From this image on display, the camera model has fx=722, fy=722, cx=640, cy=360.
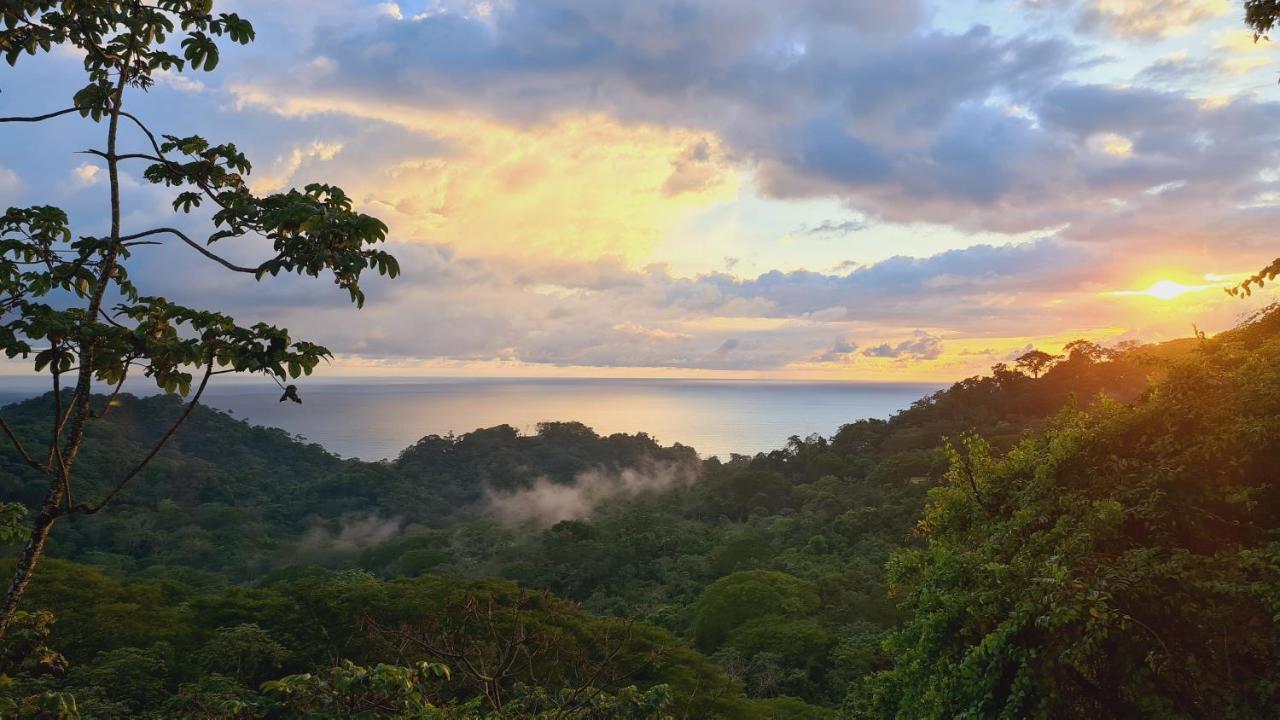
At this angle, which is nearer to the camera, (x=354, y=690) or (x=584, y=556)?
(x=354, y=690)

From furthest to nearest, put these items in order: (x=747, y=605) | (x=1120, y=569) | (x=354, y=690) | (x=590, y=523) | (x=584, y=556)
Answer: (x=590, y=523), (x=584, y=556), (x=747, y=605), (x=1120, y=569), (x=354, y=690)

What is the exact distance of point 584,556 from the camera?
37062 millimetres

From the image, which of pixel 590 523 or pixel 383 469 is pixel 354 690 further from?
pixel 383 469

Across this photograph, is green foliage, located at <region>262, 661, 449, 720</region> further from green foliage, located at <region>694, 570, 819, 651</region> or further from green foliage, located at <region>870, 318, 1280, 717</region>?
green foliage, located at <region>694, 570, 819, 651</region>

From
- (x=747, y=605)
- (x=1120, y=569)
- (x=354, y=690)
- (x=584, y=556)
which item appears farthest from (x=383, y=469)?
(x=1120, y=569)

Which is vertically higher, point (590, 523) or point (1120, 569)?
point (1120, 569)

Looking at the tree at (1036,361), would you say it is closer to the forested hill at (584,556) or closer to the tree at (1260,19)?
the forested hill at (584,556)

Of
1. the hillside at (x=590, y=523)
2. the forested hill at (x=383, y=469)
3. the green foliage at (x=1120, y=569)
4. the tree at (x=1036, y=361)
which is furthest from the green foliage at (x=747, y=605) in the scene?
the tree at (x=1036, y=361)

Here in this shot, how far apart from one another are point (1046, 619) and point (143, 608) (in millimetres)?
19469

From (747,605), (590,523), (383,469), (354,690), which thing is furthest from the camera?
(383,469)

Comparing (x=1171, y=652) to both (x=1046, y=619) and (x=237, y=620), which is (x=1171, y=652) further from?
(x=237, y=620)

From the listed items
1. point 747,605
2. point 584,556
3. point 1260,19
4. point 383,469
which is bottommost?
point 584,556

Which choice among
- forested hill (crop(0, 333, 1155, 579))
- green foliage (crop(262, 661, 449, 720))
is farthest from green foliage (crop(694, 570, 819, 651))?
green foliage (crop(262, 661, 449, 720))

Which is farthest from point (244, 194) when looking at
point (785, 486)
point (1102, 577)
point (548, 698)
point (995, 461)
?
point (785, 486)
